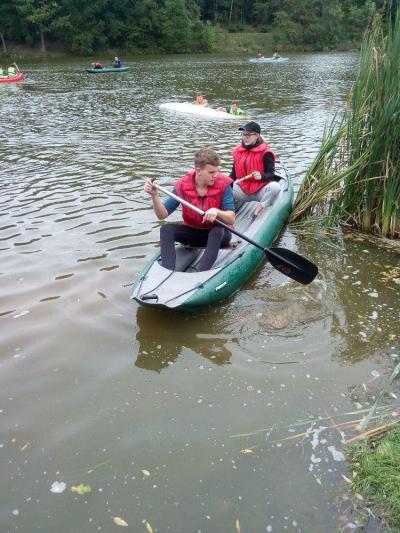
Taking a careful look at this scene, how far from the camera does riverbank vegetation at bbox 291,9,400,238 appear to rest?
5.63 m

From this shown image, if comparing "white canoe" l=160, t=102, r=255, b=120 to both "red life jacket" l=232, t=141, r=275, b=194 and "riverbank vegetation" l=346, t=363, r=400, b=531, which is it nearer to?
"red life jacket" l=232, t=141, r=275, b=194

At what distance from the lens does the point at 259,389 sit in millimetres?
3795

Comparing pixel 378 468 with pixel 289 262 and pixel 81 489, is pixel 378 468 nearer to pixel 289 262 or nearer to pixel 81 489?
pixel 81 489

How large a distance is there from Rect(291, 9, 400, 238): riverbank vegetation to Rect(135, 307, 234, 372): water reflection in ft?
9.52

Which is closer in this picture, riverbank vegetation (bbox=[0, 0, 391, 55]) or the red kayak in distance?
the red kayak in distance

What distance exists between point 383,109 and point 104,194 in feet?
15.6

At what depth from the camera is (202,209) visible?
5125 millimetres

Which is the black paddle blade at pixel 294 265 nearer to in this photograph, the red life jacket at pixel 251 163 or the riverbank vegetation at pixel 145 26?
the red life jacket at pixel 251 163

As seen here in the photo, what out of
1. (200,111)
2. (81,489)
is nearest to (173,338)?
(81,489)

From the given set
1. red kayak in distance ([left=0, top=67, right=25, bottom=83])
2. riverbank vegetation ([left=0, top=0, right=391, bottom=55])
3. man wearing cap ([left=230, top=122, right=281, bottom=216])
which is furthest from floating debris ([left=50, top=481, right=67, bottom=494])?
riverbank vegetation ([left=0, top=0, right=391, bottom=55])

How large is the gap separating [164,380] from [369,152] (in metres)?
3.83

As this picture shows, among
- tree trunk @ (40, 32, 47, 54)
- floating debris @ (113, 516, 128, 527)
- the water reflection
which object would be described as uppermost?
tree trunk @ (40, 32, 47, 54)

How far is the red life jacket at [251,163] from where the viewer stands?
6840 mm

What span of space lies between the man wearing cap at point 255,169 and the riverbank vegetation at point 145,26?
131 ft
